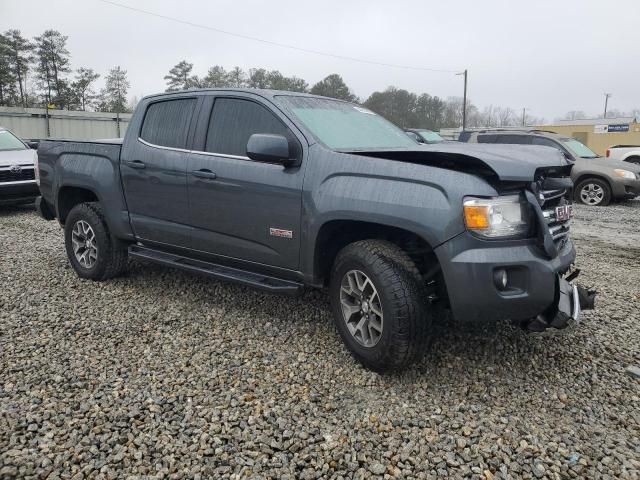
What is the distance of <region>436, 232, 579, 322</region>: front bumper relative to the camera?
9.03ft

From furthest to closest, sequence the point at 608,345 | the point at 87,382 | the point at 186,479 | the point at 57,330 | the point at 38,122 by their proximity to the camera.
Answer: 1. the point at 38,122
2. the point at 57,330
3. the point at 608,345
4. the point at 87,382
5. the point at 186,479

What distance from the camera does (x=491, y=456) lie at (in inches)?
97.5

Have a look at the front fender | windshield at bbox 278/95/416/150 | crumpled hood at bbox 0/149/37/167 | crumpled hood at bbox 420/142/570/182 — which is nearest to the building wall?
crumpled hood at bbox 0/149/37/167

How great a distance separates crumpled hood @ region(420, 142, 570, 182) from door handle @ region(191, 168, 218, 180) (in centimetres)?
163

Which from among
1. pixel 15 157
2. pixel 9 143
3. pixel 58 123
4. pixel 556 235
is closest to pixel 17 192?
pixel 15 157

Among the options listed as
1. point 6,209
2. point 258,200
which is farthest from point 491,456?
point 6,209

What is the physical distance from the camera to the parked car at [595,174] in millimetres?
10750

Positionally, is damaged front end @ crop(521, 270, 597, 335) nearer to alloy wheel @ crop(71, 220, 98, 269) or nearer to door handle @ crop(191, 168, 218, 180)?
door handle @ crop(191, 168, 218, 180)

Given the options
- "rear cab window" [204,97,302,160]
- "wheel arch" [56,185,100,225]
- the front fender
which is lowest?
"wheel arch" [56,185,100,225]

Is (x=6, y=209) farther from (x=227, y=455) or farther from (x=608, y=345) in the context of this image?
(x=608, y=345)

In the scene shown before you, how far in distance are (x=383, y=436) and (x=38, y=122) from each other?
26869 millimetres

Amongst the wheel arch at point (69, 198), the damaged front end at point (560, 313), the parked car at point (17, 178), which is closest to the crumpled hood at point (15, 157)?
the parked car at point (17, 178)

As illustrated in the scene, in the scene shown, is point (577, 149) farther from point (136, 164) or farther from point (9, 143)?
point (9, 143)

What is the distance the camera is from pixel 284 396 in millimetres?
3008
